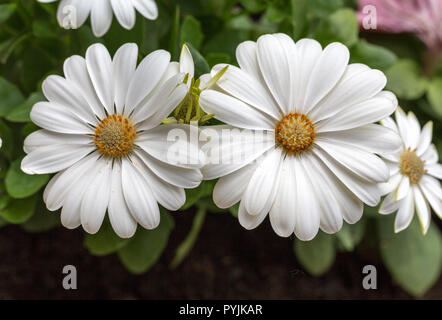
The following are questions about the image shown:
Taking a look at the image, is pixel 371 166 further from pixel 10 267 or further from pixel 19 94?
pixel 10 267

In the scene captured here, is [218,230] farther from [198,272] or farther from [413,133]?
[413,133]

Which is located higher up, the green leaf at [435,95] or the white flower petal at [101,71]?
the green leaf at [435,95]

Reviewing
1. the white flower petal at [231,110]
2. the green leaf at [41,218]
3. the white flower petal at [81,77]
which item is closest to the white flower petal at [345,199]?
the white flower petal at [231,110]

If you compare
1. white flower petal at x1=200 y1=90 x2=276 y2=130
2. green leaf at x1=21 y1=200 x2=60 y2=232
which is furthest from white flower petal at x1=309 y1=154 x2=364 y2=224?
green leaf at x1=21 y1=200 x2=60 y2=232

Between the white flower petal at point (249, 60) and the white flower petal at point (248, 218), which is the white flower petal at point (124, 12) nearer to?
the white flower petal at point (249, 60)

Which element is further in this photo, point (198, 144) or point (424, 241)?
point (424, 241)

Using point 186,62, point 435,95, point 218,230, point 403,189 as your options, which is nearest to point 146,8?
point 186,62

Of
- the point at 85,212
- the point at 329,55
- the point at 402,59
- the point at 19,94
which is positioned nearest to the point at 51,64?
the point at 19,94

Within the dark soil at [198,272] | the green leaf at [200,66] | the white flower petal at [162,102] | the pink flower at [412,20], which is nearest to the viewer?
the white flower petal at [162,102]
